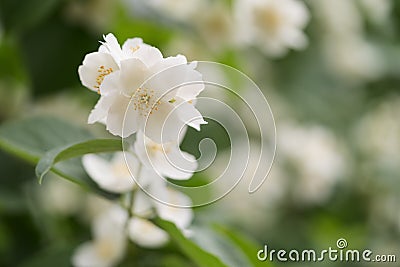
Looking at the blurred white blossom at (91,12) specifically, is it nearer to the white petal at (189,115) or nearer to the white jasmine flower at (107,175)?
the white jasmine flower at (107,175)

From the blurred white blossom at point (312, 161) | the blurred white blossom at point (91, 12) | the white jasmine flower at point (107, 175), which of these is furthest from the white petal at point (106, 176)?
the blurred white blossom at point (312, 161)

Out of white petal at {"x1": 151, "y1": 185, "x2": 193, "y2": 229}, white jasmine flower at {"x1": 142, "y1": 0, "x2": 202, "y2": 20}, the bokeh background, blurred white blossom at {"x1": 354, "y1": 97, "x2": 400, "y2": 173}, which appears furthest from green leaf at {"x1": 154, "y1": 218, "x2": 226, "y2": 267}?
blurred white blossom at {"x1": 354, "y1": 97, "x2": 400, "y2": 173}

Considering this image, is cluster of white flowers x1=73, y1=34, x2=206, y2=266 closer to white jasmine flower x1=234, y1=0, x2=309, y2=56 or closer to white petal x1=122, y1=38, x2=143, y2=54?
white petal x1=122, y1=38, x2=143, y2=54

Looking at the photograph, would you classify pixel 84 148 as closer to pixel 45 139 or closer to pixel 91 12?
pixel 45 139

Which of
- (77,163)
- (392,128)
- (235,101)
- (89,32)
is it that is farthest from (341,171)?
(77,163)

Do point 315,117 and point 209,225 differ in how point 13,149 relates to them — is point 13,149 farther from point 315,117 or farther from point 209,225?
point 315,117
